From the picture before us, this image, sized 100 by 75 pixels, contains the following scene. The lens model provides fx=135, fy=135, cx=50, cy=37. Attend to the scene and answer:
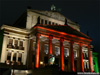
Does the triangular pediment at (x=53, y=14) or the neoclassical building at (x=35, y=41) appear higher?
the triangular pediment at (x=53, y=14)

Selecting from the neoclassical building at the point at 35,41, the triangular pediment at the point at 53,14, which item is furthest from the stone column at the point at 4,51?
the triangular pediment at the point at 53,14

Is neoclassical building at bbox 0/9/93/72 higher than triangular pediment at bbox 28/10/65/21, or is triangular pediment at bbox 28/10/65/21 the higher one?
triangular pediment at bbox 28/10/65/21

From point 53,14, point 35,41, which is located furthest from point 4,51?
point 53,14

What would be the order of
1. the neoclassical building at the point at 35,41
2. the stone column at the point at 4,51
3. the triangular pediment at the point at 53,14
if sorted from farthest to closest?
the triangular pediment at the point at 53,14 → the neoclassical building at the point at 35,41 → the stone column at the point at 4,51

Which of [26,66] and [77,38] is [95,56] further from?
[26,66]

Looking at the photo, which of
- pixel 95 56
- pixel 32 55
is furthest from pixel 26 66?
pixel 95 56

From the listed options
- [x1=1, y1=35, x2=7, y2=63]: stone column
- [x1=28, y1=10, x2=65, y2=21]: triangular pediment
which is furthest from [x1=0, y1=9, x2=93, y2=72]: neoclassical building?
[x1=28, y1=10, x2=65, y2=21]: triangular pediment

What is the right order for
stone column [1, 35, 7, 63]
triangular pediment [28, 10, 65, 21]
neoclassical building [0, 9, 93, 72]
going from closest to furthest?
stone column [1, 35, 7, 63], neoclassical building [0, 9, 93, 72], triangular pediment [28, 10, 65, 21]

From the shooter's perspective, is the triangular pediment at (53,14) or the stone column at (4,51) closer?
the stone column at (4,51)

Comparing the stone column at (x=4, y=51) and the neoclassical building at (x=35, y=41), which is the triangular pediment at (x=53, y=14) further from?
the stone column at (x=4, y=51)

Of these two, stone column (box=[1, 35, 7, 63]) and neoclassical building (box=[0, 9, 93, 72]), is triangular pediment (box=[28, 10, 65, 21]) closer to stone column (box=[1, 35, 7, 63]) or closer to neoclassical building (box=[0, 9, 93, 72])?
neoclassical building (box=[0, 9, 93, 72])

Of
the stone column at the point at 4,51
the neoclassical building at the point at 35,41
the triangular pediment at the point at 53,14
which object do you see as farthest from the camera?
the triangular pediment at the point at 53,14

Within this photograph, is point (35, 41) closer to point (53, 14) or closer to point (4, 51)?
point (4, 51)

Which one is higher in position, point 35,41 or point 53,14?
point 53,14
